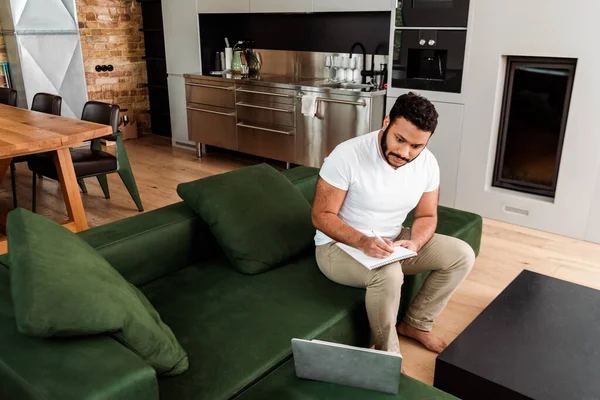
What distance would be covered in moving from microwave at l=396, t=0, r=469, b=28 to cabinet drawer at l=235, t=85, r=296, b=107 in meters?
1.18

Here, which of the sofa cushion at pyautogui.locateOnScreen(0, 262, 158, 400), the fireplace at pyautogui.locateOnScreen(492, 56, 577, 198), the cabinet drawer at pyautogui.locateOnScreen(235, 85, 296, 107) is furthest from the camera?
the cabinet drawer at pyautogui.locateOnScreen(235, 85, 296, 107)

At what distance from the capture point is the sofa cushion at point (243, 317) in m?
1.47

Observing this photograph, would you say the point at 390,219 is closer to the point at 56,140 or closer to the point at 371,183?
the point at 371,183

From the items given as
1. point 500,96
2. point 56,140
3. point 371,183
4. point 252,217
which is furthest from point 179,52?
point 371,183

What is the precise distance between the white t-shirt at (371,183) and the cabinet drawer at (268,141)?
2.77 metres

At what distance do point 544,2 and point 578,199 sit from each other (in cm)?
129

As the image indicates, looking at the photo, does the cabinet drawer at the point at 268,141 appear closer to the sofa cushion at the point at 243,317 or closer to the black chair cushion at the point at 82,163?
the black chair cushion at the point at 82,163

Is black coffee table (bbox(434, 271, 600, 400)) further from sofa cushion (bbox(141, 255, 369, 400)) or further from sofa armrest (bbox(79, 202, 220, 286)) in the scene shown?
sofa armrest (bbox(79, 202, 220, 286))

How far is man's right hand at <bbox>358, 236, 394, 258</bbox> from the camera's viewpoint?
72.9 inches

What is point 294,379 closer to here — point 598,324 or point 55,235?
point 55,235

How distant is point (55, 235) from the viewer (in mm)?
1531

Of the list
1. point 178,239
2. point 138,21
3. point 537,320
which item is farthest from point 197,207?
point 138,21

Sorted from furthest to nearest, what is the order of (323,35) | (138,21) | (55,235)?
(138,21) < (323,35) < (55,235)

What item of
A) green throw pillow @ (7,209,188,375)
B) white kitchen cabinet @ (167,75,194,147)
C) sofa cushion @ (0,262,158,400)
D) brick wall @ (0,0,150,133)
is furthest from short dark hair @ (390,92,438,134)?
brick wall @ (0,0,150,133)
